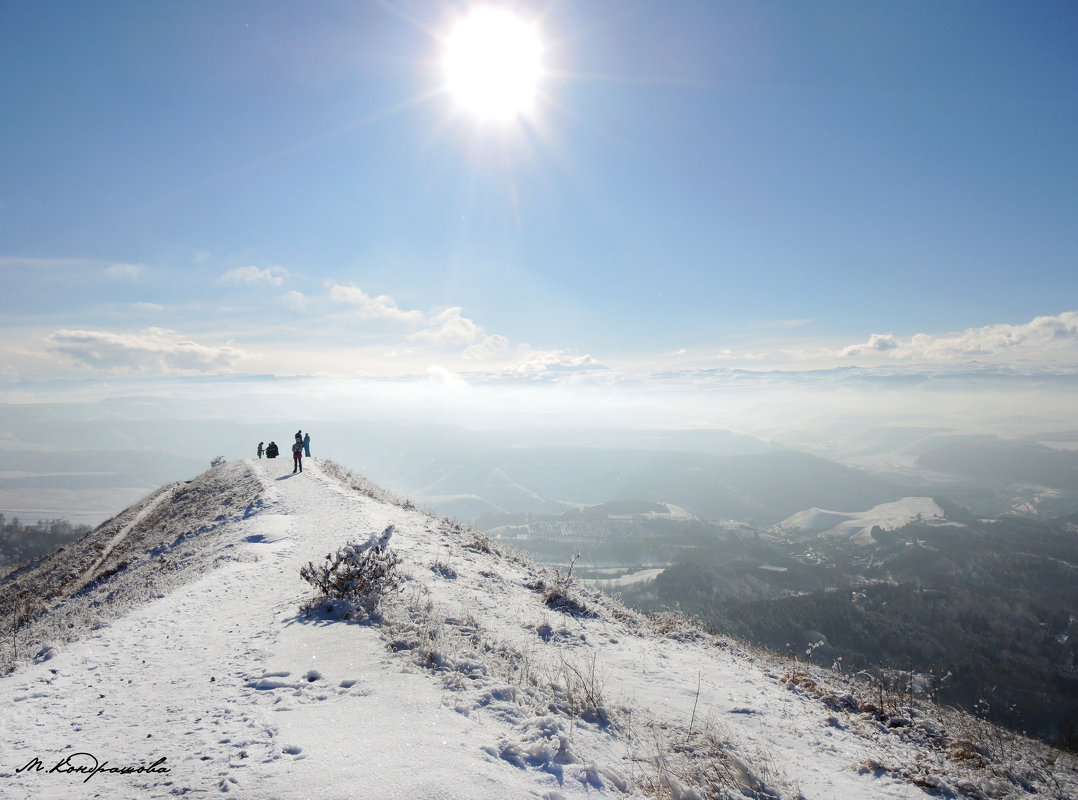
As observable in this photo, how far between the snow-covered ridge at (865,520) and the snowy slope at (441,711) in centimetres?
15995

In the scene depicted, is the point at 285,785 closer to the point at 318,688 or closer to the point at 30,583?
the point at 318,688

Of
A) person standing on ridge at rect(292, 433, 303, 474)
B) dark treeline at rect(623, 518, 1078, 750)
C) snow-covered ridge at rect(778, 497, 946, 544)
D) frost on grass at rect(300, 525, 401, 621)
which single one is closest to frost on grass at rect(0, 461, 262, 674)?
person standing on ridge at rect(292, 433, 303, 474)

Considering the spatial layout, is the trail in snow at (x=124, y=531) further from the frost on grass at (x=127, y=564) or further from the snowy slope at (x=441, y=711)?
the snowy slope at (x=441, y=711)

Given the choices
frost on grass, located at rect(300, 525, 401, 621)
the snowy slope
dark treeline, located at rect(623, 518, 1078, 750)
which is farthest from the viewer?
dark treeline, located at rect(623, 518, 1078, 750)

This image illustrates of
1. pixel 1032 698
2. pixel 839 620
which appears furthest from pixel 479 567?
pixel 839 620

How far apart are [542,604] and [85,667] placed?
363 inches

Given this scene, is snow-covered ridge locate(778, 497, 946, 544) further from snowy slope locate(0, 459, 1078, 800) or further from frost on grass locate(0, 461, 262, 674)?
frost on grass locate(0, 461, 262, 674)

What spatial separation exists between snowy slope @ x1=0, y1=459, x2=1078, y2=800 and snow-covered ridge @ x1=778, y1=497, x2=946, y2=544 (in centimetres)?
15995

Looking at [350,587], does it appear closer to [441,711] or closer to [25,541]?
[441,711]

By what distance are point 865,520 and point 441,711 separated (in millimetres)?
205744

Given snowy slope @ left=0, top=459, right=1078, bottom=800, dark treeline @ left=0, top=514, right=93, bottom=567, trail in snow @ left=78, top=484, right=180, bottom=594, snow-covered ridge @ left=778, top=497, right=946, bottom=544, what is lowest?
snow-covered ridge @ left=778, top=497, right=946, bottom=544

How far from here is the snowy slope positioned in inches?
177

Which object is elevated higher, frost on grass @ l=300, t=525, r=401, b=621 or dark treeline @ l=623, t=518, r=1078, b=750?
frost on grass @ l=300, t=525, r=401, b=621

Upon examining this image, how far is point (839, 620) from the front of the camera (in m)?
55.5
